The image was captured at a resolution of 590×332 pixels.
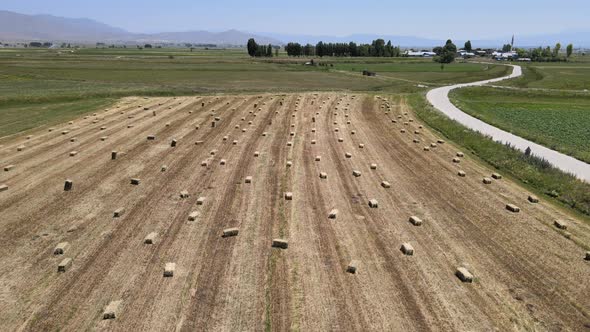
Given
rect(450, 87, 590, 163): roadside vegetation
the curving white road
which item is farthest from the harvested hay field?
rect(450, 87, 590, 163): roadside vegetation

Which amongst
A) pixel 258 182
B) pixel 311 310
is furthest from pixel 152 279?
pixel 258 182

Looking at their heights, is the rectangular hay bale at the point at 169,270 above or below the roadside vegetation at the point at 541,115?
below

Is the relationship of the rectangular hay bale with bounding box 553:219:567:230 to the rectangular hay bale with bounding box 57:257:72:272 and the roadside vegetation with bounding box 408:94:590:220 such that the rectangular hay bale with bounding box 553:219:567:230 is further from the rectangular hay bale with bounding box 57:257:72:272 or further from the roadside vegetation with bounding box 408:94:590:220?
the rectangular hay bale with bounding box 57:257:72:272

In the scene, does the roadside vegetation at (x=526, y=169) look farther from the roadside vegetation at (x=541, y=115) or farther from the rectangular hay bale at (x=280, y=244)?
the rectangular hay bale at (x=280, y=244)

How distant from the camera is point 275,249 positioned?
41.4ft

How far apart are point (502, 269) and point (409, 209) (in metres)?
4.63

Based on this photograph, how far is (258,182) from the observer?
1869cm

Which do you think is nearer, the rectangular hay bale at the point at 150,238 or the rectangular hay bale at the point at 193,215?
the rectangular hay bale at the point at 150,238

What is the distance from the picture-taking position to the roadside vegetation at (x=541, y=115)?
91.9 ft

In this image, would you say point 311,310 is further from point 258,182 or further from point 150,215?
point 258,182

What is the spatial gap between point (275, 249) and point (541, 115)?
120 feet

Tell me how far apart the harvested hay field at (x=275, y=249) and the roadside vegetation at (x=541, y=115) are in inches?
358

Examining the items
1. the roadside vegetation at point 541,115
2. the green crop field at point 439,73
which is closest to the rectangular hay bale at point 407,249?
the roadside vegetation at point 541,115

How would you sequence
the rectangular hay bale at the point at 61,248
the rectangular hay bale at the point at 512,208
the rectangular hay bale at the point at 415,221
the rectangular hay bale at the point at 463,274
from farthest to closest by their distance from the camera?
the rectangular hay bale at the point at 512,208
the rectangular hay bale at the point at 415,221
the rectangular hay bale at the point at 61,248
the rectangular hay bale at the point at 463,274
